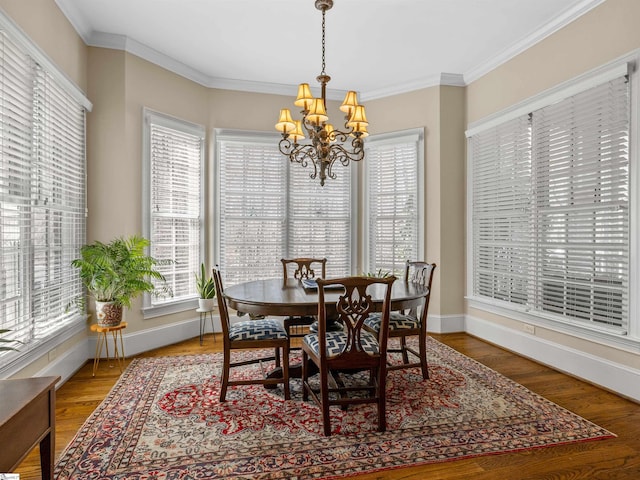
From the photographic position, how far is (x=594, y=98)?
316cm

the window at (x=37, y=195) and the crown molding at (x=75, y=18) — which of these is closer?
the window at (x=37, y=195)

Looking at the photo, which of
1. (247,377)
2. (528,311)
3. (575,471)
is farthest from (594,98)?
(247,377)

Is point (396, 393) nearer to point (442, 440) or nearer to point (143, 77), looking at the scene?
point (442, 440)

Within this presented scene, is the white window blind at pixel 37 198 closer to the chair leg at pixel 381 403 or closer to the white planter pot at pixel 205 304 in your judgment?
the white planter pot at pixel 205 304

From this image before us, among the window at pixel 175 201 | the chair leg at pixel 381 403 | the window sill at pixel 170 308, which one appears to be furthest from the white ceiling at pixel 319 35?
the chair leg at pixel 381 403

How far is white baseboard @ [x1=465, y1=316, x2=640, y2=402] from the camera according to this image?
288cm

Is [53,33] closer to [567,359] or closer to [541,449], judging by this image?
[541,449]

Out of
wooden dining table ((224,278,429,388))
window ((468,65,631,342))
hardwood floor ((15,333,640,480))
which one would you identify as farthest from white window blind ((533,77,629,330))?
wooden dining table ((224,278,429,388))

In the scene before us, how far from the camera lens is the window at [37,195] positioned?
2.47 meters

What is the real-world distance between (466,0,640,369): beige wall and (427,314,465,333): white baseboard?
10.5 inches

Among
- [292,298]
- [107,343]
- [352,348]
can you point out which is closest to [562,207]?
[352,348]

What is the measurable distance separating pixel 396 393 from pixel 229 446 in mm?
1280

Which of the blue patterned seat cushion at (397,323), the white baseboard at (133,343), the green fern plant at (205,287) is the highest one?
the green fern plant at (205,287)

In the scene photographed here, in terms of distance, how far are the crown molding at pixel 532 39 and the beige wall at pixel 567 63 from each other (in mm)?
42
